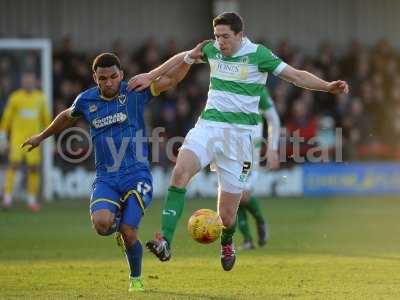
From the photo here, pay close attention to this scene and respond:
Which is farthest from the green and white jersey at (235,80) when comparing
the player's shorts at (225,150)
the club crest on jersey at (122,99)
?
the club crest on jersey at (122,99)

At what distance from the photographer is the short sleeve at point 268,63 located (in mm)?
10516

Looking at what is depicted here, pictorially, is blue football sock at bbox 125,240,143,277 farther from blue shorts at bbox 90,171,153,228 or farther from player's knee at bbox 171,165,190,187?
player's knee at bbox 171,165,190,187

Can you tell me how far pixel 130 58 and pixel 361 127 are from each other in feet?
18.4

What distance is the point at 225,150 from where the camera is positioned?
10.7m

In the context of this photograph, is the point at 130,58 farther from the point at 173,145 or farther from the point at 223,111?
the point at 223,111

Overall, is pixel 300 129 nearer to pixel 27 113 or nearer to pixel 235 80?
pixel 27 113

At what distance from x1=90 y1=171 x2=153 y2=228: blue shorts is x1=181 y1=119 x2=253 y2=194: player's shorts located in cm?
70

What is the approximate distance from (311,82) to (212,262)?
3.05 metres

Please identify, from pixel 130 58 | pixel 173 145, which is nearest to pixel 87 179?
pixel 173 145

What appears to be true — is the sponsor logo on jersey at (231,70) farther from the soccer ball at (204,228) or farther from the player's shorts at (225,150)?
the soccer ball at (204,228)

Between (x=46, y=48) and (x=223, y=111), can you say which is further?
(x=46, y=48)

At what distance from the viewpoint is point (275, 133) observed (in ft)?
46.2

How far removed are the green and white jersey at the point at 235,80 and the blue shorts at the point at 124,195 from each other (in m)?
1.16

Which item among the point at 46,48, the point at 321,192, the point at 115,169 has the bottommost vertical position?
the point at 321,192
